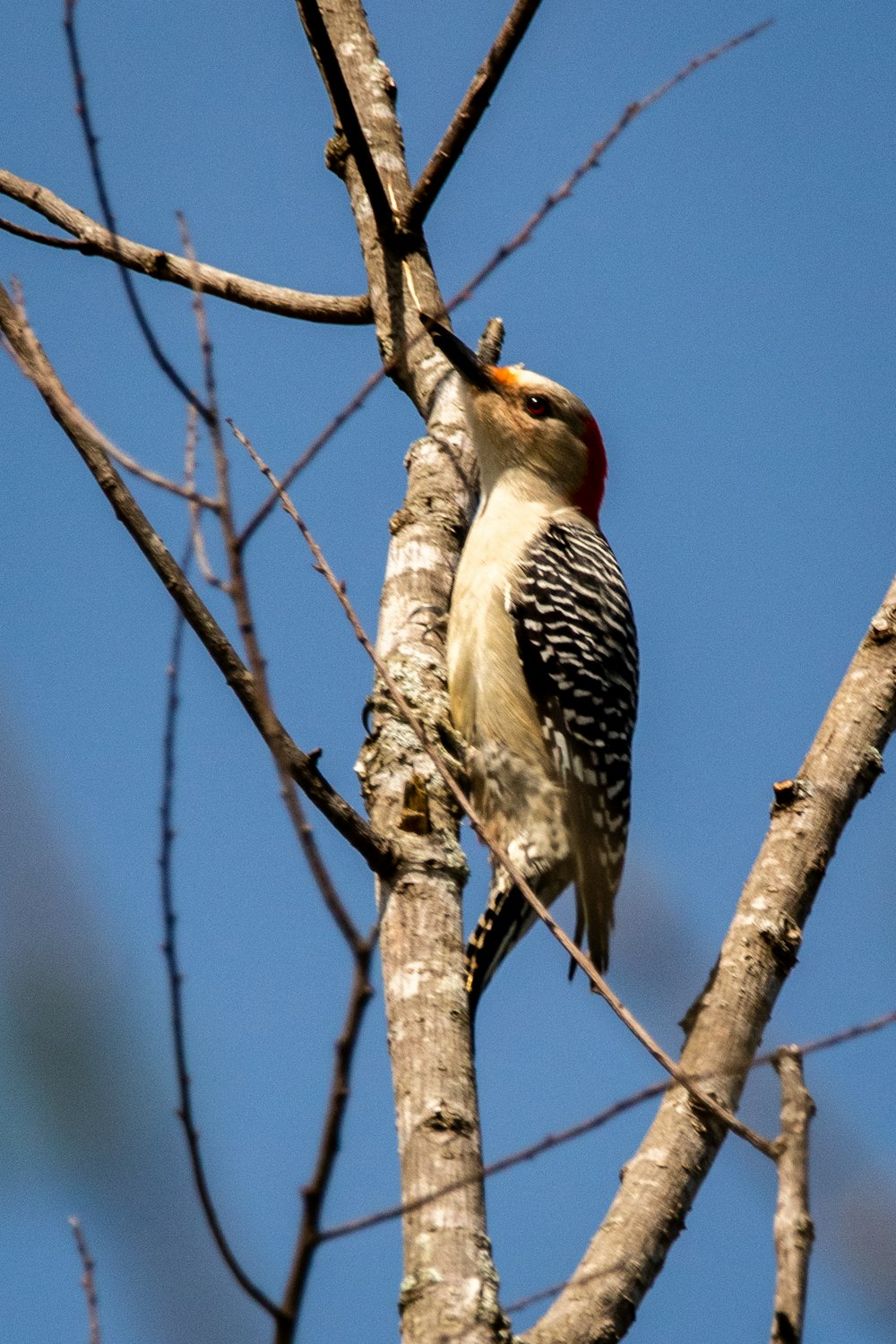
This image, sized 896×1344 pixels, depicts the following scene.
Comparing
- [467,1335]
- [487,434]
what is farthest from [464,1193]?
[487,434]

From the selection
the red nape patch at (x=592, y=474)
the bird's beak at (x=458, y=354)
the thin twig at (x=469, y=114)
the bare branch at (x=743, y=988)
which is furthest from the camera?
the red nape patch at (x=592, y=474)

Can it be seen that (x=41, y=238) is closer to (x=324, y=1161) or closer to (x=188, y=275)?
(x=188, y=275)

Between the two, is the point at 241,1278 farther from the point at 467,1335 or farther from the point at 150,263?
the point at 150,263

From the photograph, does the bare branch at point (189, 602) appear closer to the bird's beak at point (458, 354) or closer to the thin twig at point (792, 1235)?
the thin twig at point (792, 1235)

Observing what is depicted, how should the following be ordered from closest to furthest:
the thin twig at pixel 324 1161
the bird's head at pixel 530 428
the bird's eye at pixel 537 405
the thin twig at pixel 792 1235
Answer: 1. the thin twig at pixel 324 1161
2. the thin twig at pixel 792 1235
3. the bird's head at pixel 530 428
4. the bird's eye at pixel 537 405

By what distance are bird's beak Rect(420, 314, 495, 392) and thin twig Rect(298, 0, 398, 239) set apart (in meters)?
0.44

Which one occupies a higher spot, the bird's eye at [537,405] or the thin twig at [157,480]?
the bird's eye at [537,405]

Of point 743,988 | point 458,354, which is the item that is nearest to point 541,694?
point 458,354

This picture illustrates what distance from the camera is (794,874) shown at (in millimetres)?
4168

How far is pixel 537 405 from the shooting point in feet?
24.0

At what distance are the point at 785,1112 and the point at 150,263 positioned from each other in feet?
16.1

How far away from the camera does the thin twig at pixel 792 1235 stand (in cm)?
243

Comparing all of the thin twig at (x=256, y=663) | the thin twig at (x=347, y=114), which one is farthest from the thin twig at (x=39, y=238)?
the thin twig at (x=256, y=663)

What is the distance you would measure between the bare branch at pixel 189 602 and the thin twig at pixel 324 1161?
1.68 meters
